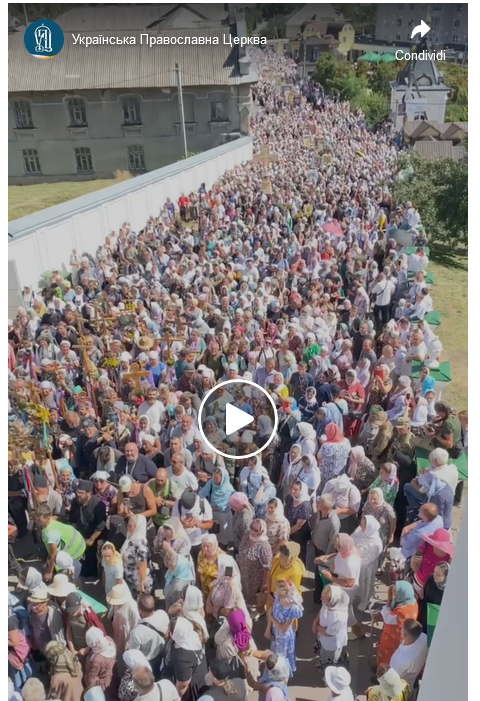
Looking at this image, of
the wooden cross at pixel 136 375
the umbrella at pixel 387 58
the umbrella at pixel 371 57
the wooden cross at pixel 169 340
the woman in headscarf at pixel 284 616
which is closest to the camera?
the woman in headscarf at pixel 284 616

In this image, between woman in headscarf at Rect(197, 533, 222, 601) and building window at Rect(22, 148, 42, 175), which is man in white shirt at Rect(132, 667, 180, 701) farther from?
building window at Rect(22, 148, 42, 175)

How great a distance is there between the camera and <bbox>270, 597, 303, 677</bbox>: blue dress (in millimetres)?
3705

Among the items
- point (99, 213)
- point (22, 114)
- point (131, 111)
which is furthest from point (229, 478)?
point (99, 213)

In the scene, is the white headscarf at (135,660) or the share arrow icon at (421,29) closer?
the white headscarf at (135,660)

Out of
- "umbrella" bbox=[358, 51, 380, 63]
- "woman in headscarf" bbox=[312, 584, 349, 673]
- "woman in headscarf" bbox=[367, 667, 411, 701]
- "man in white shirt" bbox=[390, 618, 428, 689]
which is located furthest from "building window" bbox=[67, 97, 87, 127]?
"woman in headscarf" bbox=[367, 667, 411, 701]

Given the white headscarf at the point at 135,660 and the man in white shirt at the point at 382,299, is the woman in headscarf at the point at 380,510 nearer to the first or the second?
the white headscarf at the point at 135,660

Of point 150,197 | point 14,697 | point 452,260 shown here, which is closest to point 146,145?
point 150,197

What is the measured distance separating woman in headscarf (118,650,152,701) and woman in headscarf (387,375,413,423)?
2938 mm

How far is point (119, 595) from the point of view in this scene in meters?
3.78

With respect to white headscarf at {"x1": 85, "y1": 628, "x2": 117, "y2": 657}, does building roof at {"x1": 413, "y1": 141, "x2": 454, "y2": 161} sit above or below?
above

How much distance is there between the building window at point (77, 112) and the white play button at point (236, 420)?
4.05m

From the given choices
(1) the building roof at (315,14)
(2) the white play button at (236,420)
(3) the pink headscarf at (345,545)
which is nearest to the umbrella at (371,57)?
(1) the building roof at (315,14)

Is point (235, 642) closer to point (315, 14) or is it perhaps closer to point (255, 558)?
point (255, 558)

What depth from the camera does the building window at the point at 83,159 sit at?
23.6 ft
